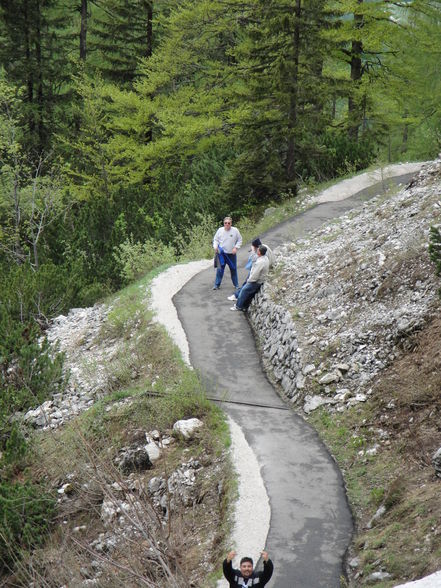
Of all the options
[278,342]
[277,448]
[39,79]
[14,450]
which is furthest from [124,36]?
[277,448]

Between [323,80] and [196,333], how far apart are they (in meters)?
11.4

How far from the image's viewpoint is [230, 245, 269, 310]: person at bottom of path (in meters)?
14.0

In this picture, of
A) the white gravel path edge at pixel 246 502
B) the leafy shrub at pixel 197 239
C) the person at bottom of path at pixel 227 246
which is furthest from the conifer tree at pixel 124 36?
the white gravel path edge at pixel 246 502

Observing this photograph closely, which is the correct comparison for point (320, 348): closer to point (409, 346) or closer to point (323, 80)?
point (409, 346)

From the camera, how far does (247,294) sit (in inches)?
560

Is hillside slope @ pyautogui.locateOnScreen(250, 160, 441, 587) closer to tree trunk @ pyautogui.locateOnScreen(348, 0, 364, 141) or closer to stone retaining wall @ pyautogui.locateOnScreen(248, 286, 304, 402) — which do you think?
stone retaining wall @ pyautogui.locateOnScreen(248, 286, 304, 402)

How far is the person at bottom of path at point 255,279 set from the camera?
13992mm

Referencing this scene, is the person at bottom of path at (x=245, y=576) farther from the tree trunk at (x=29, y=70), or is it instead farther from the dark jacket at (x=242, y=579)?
the tree trunk at (x=29, y=70)

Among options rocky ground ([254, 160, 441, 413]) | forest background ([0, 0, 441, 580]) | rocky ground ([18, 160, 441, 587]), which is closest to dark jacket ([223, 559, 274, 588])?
rocky ground ([18, 160, 441, 587])

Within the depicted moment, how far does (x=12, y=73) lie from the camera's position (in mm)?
30172

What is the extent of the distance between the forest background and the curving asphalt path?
3.42 m

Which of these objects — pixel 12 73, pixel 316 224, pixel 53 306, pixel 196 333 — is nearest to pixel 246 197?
pixel 316 224

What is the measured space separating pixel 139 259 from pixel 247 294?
568cm

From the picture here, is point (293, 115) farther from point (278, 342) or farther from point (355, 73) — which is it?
point (278, 342)
